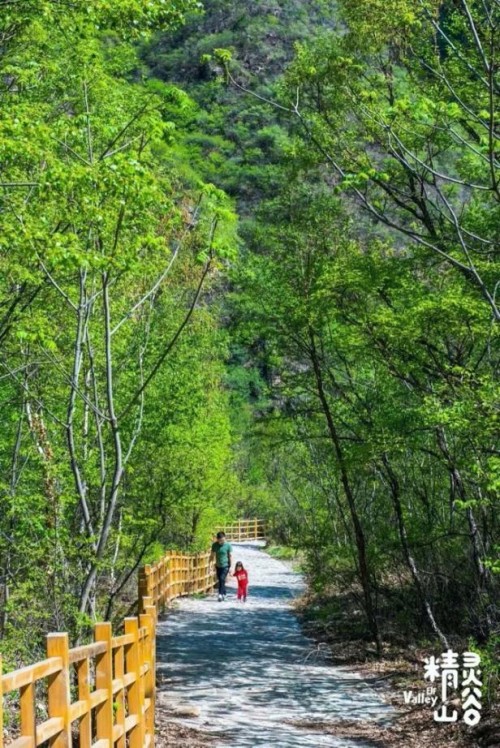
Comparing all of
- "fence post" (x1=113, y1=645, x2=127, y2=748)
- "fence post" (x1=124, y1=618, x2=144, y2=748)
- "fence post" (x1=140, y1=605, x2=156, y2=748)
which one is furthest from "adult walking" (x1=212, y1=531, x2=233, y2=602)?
"fence post" (x1=113, y1=645, x2=127, y2=748)

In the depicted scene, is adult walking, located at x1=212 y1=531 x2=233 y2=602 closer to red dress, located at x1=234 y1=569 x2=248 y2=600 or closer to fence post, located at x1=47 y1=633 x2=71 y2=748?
red dress, located at x1=234 y1=569 x2=248 y2=600

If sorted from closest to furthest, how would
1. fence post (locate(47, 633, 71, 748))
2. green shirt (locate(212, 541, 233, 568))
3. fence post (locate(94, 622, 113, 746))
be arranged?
fence post (locate(47, 633, 71, 748)) → fence post (locate(94, 622, 113, 746)) → green shirt (locate(212, 541, 233, 568))

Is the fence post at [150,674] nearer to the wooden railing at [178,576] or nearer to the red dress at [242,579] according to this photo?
the wooden railing at [178,576]

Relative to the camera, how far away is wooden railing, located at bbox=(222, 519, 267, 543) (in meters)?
52.3

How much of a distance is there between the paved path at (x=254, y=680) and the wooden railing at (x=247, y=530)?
31663mm

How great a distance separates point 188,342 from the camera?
1752cm

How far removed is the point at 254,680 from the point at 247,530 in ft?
140

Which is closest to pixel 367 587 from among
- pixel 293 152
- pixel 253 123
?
pixel 293 152

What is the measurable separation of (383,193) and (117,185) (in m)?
7.10

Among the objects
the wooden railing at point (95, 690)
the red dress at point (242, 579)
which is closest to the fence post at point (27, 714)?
the wooden railing at point (95, 690)

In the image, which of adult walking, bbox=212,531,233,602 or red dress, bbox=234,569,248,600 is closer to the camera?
adult walking, bbox=212,531,233,602

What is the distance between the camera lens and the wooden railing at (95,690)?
3848 millimetres

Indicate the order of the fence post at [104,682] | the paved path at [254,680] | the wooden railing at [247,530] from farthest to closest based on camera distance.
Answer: the wooden railing at [247,530] < the paved path at [254,680] < the fence post at [104,682]

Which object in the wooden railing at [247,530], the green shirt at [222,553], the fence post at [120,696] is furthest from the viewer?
the wooden railing at [247,530]
